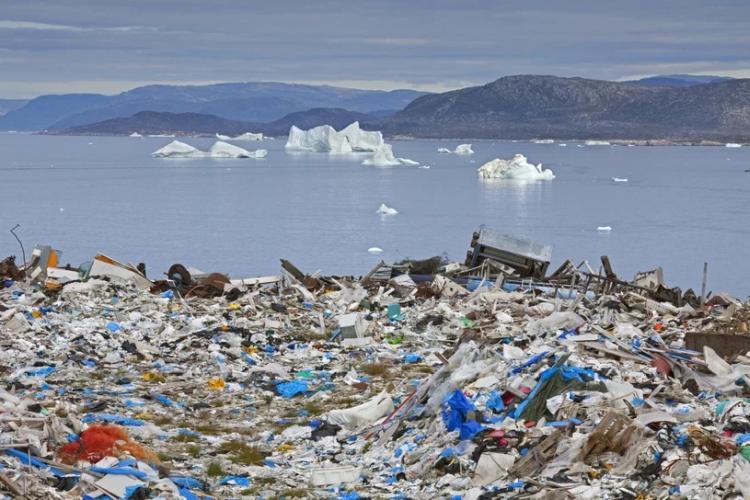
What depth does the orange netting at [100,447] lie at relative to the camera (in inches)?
285

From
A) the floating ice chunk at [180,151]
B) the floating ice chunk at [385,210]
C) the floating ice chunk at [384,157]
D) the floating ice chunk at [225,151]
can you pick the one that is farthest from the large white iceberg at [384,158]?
the floating ice chunk at [385,210]

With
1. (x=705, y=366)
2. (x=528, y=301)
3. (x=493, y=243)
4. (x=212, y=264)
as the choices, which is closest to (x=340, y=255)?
(x=212, y=264)

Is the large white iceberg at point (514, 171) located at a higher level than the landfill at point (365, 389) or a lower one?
lower

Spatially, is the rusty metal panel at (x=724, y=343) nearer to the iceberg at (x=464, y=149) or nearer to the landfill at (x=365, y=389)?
the landfill at (x=365, y=389)

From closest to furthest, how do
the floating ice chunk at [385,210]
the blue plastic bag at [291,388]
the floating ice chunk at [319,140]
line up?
the blue plastic bag at [291,388]
the floating ice chunk at [385,210]
the floating ice chunk at [319,140]

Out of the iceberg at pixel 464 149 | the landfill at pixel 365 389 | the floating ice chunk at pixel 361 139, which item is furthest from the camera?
the iceberg at pixel 464 149

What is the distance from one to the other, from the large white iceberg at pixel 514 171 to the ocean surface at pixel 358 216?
2.61ft

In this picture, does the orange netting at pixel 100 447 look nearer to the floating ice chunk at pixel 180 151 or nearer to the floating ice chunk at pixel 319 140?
the floating ice chunk at pixel 180 151

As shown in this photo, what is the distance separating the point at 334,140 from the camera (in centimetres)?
10488

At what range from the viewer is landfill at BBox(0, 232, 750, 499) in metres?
7.09

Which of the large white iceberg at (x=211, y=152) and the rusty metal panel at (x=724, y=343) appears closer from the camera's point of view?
the rusty metal panel at (x=724, y=343)

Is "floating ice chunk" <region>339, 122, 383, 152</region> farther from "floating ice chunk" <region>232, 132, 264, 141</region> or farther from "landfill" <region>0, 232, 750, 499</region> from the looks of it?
"landfill" <region>0, 232, 750, 499</region>

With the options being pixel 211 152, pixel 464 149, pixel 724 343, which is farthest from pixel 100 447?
pixel 464 149

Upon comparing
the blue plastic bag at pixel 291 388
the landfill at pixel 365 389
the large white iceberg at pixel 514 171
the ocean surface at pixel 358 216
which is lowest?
the ocean surface at pixel 358 216
